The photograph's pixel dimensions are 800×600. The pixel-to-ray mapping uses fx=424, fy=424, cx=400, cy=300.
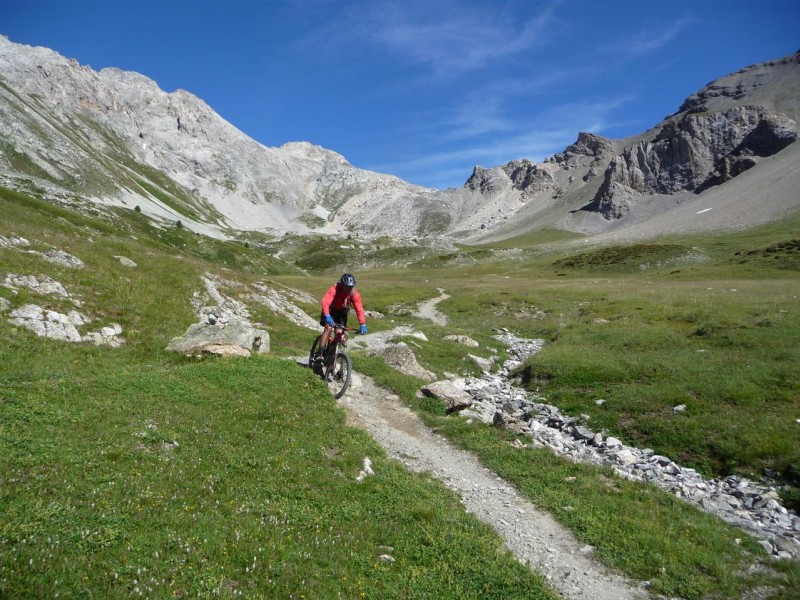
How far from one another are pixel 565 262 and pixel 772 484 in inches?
5358

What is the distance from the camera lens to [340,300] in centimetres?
2027

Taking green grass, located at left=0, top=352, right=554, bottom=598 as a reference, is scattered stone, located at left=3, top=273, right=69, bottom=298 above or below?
above

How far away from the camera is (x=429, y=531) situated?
423 inches

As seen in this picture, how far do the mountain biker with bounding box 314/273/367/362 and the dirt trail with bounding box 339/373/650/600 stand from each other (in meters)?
3.51

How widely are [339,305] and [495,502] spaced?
11056 mm

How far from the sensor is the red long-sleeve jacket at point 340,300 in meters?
19.3

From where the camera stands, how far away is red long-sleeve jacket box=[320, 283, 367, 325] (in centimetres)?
1927

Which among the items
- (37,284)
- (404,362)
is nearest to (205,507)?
(404,362)

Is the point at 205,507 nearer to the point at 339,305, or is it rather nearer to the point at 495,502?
the point at 495,502

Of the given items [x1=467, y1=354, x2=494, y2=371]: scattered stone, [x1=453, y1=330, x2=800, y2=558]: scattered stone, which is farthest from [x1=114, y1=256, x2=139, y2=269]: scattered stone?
[x1=467, y1=354, x2=494, y2=371]: scattered stone

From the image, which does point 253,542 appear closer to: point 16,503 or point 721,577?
point 16,503

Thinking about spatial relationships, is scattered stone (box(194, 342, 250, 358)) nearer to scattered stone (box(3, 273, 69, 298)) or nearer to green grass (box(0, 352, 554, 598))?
green grass (box(0, 352, 554, 598))

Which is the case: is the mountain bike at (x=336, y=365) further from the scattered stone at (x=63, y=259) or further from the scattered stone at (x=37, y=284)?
the scattered stone at (x=63, y=259)

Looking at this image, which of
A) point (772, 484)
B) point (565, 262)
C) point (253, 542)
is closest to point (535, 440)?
point (772, 484)
